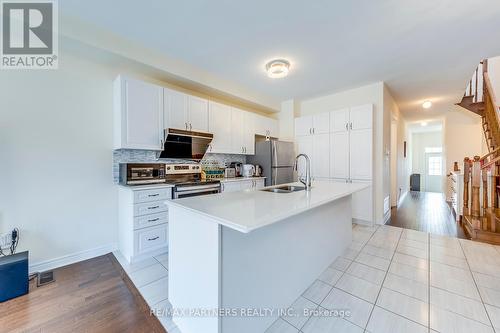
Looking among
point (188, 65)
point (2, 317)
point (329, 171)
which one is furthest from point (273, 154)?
point (2, 317)

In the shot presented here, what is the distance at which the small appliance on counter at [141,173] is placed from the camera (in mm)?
2469

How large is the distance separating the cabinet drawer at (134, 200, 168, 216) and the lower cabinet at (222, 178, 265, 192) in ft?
3.32

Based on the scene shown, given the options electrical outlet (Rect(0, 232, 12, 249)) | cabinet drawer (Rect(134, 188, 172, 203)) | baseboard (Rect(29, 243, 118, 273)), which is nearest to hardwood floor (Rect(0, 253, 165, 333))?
baseboard (Rect(29, 243, 118, 273))

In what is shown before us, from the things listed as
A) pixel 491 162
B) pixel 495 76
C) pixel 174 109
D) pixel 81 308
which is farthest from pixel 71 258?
pixel 495 76

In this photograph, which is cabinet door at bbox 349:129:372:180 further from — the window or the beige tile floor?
the window

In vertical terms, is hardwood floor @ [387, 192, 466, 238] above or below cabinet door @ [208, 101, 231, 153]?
below

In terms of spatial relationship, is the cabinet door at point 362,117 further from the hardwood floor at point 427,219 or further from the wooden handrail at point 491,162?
the hardwood floor at point 427,219

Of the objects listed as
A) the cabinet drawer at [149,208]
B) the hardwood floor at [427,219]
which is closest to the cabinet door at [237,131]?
the cabinet drawer at [149,208]

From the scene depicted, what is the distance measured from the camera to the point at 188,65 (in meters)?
3.00

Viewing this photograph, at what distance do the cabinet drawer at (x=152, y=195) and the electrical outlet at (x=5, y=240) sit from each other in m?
1.16

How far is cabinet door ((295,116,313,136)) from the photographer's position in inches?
168

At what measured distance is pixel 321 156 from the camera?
4.12m

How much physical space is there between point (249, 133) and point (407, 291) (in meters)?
3.32

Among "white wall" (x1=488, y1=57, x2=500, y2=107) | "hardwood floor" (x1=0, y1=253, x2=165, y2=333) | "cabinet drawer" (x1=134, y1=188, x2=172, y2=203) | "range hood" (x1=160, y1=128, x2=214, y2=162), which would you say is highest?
"white wall" (x1=488, y1=57, x2=500, y2=107)
